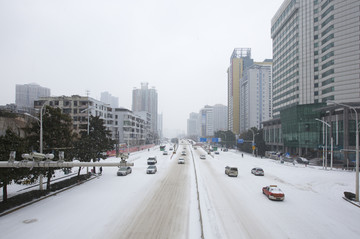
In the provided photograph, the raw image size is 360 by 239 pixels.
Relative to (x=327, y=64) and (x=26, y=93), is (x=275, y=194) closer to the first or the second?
(x=327, y=64)

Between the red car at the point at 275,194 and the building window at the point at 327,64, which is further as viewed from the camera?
the building window at the point at 327,64

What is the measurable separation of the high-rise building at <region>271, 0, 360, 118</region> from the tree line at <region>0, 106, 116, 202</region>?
68681mm

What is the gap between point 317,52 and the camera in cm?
6962

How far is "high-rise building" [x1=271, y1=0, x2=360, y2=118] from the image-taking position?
59.3 m

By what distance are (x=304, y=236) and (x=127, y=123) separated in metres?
91.0

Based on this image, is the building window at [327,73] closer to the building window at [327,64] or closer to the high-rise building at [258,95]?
the building window at [327,64]

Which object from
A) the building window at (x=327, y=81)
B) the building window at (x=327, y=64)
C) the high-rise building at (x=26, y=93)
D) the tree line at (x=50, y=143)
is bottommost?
the tree line at (x=50, y=143)

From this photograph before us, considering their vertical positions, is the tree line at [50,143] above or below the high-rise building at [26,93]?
below

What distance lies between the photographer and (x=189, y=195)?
19938 mm

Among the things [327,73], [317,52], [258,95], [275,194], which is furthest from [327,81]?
[258,95]

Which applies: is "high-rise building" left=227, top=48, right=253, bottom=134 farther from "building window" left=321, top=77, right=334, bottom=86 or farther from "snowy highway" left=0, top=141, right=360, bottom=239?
"snowy highway" left=0, top=141, right=360, bottom=239

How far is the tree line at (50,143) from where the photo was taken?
1609 cm

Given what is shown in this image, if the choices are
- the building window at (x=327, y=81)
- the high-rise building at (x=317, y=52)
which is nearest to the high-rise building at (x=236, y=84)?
the high-rise building at (x=317, y=52)

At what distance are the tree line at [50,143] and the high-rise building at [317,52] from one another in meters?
68.7
